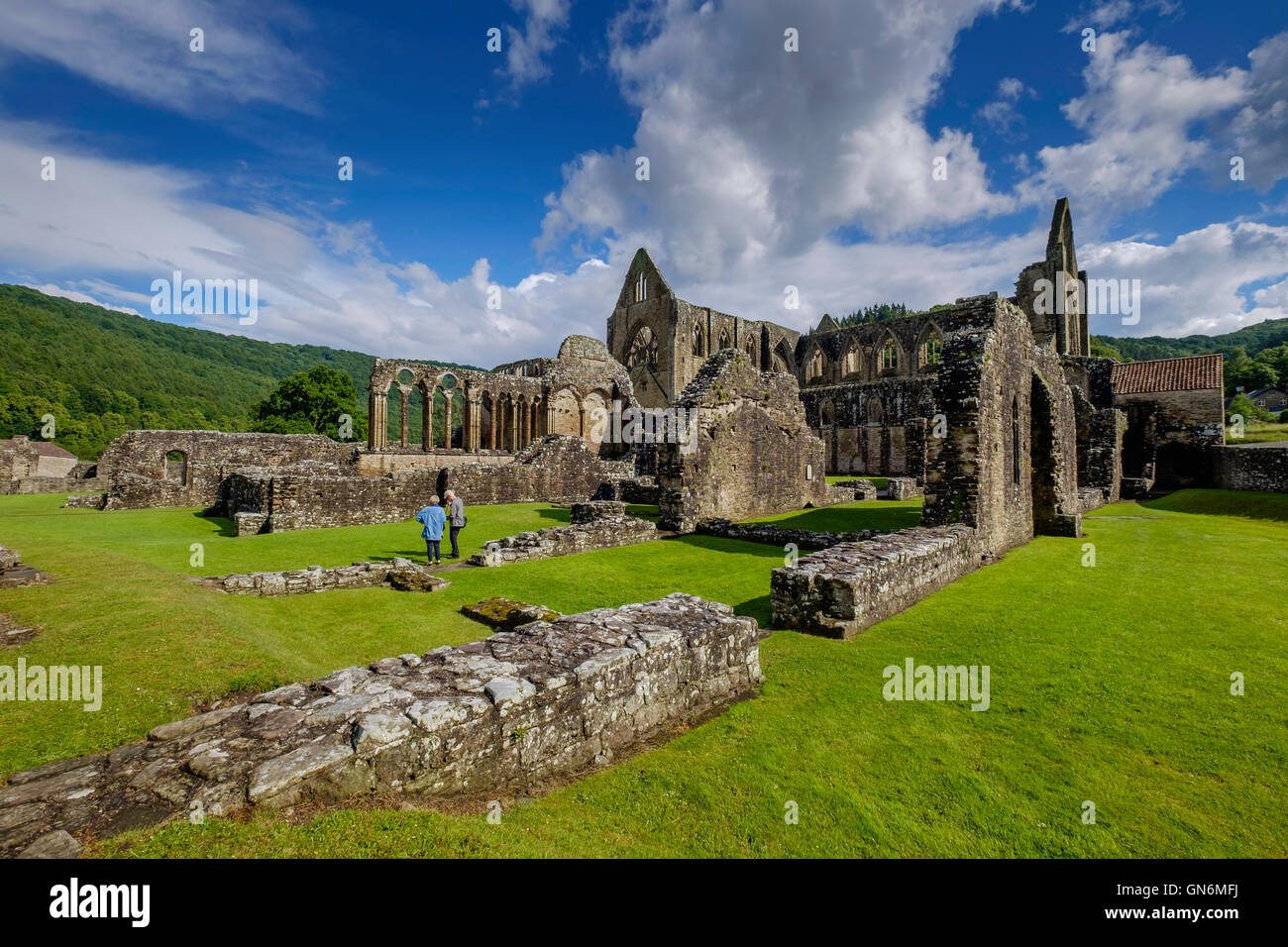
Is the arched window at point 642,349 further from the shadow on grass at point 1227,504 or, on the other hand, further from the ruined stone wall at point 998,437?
the ruined stone wall at point 998,437

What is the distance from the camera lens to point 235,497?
17.8m

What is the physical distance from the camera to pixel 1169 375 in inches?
1161

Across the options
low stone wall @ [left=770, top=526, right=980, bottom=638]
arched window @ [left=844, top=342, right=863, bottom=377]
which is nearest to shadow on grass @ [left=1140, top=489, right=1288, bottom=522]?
low stone wall @ [left=770, top=526, right=980, bottom=638]

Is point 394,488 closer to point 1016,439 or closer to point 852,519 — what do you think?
point 852,519

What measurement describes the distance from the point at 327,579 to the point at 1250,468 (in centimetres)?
3356

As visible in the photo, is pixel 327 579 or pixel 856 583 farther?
pixel 327 579

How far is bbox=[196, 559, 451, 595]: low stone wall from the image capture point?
360 inches

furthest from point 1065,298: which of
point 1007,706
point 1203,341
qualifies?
point 1203,341

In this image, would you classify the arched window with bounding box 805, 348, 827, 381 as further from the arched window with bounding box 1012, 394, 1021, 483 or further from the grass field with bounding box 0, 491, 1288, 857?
the grass field with bounding box 0, 491, 1288, 857

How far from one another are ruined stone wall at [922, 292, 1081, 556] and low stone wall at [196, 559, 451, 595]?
32.8ft

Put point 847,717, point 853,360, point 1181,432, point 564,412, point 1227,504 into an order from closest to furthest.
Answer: point 847,717 → point 1227,504 → point 1181,432 → point 564,412 → point 853,360

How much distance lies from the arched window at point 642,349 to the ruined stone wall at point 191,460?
2514cm

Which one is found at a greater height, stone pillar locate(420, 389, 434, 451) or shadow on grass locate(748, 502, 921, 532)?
stone pillar locate(420, 389, 434, 451)

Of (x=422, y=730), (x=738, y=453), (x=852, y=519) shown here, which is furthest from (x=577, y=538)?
(x=422, y=730)
